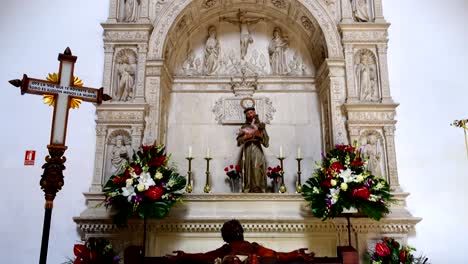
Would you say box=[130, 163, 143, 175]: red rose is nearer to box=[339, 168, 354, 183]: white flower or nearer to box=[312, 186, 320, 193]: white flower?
box=[312, 186, 320, 193]: white flower

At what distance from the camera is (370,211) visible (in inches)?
208

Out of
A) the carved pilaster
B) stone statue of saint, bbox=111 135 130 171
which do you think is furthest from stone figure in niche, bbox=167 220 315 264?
the carved pilaster

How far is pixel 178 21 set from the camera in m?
7.36

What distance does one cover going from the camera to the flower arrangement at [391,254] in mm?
5191

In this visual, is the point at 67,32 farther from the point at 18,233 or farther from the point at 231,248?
the point at 231,248

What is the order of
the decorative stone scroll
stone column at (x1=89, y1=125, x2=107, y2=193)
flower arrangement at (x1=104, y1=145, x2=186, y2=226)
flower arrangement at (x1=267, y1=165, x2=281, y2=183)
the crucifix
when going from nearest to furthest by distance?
the crucifix
flower arrangement at (x1=104, y1=145, x2=186, y2=226)
stone column at (x1=89, y1=125, x2=107, y2=193)
flower arrangement at (x1=267, y1=165, x2=281, y2=183)
the decorative stone scroll

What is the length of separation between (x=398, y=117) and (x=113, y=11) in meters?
4.55

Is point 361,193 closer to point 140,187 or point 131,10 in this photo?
point 140,187

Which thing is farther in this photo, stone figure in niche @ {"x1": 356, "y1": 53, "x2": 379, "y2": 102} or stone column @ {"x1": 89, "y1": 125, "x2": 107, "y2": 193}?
stone figure in niche @ {"x1": 356, "y1": 53, "x2": 379, "y2": 102}

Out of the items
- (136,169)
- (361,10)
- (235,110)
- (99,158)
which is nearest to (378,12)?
(361,10)

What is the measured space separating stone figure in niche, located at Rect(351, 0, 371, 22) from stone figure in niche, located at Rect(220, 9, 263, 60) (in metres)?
1.81

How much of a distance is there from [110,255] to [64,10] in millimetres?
3947

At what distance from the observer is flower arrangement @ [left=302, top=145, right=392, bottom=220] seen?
524 centimetres

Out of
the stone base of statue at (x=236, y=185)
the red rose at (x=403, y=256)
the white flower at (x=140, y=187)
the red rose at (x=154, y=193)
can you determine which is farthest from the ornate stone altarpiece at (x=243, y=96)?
the white flower at (x=140, y=187)
